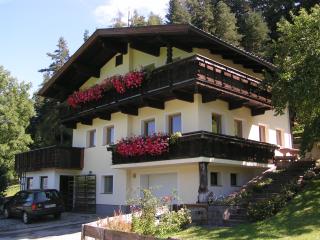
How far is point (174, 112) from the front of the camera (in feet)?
71.5

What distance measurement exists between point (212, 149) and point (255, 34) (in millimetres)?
32378

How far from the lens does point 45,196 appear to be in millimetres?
22344

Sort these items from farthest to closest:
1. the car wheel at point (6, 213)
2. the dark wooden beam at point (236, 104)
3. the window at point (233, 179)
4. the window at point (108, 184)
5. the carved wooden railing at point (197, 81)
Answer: the window at point (108, 184), the car wheel at point (6, 213), the window at point (233, 179), the dark wooden beam at point (236, 104), the carved wooden railing at point (197, 81)

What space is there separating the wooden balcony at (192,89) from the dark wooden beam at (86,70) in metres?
3.64

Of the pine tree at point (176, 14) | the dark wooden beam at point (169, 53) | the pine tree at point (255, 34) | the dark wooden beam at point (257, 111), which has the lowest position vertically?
the dark wooden beam at point (257, 111)

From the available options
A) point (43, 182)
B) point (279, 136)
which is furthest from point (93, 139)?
point (279, 136)

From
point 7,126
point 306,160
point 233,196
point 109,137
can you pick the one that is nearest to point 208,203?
point 233,196

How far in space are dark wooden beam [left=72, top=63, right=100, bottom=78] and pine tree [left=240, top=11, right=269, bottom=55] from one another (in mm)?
24168

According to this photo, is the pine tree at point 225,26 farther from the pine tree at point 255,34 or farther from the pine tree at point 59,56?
the pine tree at point 59,56

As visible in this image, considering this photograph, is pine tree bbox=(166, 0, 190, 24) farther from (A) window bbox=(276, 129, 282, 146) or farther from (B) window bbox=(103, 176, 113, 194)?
(B) window bbox=(103, 176, 113, 194)

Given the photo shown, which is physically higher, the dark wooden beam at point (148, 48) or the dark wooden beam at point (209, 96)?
the dark wooden beam at point (148, 48)

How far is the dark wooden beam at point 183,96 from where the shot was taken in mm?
19983

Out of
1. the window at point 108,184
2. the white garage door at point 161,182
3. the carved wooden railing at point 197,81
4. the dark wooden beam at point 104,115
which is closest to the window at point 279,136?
the carved wooden railing at point 197,81

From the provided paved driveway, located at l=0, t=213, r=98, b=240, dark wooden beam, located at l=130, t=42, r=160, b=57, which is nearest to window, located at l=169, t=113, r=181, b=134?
dark wooden beam, located at l=130, t=42, r=160, b=57
